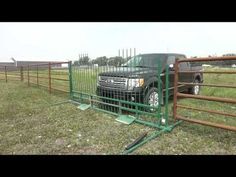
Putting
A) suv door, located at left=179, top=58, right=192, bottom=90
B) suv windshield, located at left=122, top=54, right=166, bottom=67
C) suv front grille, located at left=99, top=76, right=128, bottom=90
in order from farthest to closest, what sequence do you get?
1. suv door, located at left=179, top=58, right=192, bottom=90
2. suv windshield, located at left=122, top=54, right=166, bottom=67
3. suv front grille, located at left=99, top=76, right=128, bottom=90

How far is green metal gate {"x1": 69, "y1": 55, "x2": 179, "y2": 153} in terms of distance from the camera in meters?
4.71

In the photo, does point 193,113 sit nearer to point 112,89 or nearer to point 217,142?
point 217,142

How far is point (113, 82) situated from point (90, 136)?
188cm

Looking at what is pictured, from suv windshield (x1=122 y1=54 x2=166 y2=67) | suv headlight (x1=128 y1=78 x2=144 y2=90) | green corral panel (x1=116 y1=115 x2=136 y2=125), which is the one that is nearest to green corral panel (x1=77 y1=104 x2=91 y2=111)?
green corral panel (x1=116 y1=115 x2=136 y2=125)

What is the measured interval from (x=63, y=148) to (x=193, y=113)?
3.82 meters

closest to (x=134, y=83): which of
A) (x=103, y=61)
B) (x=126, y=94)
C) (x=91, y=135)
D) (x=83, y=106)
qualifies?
(x=126, y=94)

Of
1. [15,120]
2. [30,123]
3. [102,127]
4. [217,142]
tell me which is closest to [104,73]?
→ [102,127]

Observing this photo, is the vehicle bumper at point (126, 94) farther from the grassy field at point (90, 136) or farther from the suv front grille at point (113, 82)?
the grassy field at point (90, 136)

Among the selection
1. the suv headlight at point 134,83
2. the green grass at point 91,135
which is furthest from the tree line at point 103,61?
the suv headlight at point 134,83

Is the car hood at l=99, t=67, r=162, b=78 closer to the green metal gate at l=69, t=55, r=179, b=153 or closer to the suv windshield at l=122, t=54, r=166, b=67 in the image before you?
the green metal gate at l=69, t=55, r=179, b=153

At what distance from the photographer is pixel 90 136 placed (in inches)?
165

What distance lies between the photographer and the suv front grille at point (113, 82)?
17.3 ft

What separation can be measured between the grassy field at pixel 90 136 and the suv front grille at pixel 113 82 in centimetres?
88

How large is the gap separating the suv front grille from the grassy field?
0.88 meters
